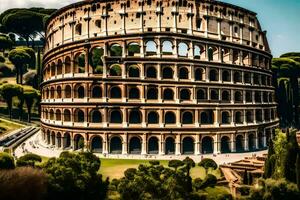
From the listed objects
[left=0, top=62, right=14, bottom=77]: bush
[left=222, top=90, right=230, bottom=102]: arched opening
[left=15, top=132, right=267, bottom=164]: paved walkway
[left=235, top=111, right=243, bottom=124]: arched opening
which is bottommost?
[left=15, top=132, right=267, bottom=164]: paved walkway

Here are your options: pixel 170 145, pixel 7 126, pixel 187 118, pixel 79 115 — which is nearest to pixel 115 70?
A: pixel 79 115

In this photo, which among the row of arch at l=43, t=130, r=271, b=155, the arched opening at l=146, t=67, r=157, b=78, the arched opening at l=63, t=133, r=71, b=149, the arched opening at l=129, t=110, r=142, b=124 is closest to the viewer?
the row of arch at l=43, t=130, r=271, b=155

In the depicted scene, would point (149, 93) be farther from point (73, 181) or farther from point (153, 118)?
point (73, 181)

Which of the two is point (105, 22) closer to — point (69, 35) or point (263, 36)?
point (69, 35)

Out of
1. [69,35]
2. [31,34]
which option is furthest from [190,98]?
[31,34]

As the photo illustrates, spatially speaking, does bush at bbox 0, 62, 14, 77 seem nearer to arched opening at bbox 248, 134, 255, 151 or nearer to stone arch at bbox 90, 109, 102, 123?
stone arch at bbox 90, 109, 102, 123

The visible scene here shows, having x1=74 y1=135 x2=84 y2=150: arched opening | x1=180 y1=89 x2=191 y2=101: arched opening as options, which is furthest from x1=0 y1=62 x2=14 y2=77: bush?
x1=180 y1=89 x2=191 y2=101: arched opening

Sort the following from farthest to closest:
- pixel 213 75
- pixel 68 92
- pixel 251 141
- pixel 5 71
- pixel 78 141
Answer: pixel 5 71
pixel 251 141
pixel 213 75
pixel 68 92
pixel 78 141
